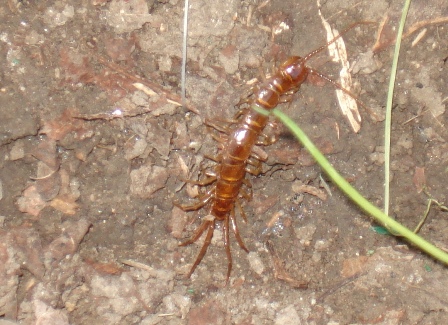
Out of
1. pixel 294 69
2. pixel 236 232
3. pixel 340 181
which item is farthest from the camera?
pixel 236 232

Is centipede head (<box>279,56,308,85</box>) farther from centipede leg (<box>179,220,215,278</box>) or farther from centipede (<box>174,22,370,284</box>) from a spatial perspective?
centipede leg (<box>179,220,215,278</box>)

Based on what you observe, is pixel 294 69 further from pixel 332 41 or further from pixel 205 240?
pixel 205 240

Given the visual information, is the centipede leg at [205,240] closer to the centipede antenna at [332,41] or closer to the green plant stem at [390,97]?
the green plant stem at [390,97]

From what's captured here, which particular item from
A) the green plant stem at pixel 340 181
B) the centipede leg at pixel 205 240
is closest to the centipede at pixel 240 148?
the centipede leg at pixel 205 240

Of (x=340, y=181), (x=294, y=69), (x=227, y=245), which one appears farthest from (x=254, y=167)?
(x=340, y=181)

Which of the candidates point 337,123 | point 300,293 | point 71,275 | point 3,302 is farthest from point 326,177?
point 3,302
